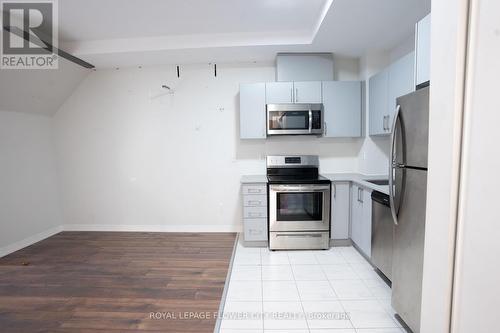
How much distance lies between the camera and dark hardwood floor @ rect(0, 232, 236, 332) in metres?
1.81

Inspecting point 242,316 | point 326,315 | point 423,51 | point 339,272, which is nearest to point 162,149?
point 242,316

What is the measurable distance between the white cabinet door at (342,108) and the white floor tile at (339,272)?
1603 mm

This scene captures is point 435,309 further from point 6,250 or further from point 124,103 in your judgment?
point 6,250

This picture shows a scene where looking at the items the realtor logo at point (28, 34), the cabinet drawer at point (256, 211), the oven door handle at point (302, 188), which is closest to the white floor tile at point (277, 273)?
the cabinet drawer at point (256, 211)

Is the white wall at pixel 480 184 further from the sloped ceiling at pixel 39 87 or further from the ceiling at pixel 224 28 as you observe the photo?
the sloped ceiling at pixel 39 87

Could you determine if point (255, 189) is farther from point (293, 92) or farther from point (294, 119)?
point (293, 92)

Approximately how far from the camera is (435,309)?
1.03 m

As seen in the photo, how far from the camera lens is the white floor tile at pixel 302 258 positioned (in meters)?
2.69

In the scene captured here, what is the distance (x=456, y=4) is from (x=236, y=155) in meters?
2.89

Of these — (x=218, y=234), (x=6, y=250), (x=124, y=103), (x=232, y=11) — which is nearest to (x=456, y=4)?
(x=232, y=11)

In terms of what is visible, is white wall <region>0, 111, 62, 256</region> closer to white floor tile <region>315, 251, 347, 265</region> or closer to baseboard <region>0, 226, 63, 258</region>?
baseboard <region>0, 226, 63, 258</region>

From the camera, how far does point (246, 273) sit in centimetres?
248

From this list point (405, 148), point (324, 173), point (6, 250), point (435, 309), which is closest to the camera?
point (435, 309)

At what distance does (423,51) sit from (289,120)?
5.08ft
